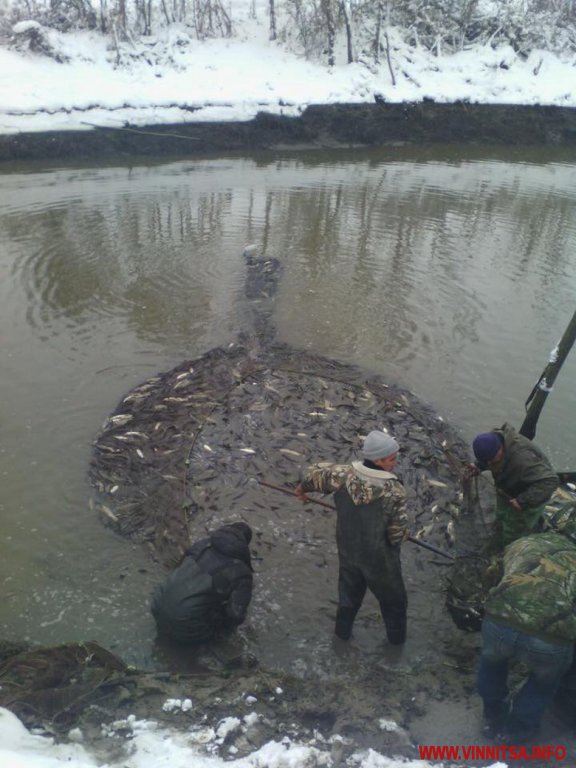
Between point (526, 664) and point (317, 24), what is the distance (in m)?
33.4

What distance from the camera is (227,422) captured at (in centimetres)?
795

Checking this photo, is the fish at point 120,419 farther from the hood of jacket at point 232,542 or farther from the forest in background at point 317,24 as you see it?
the forest in background at point 317,24

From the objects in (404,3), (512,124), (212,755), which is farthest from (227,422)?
(404,3)

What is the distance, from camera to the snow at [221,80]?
24328 millimetres

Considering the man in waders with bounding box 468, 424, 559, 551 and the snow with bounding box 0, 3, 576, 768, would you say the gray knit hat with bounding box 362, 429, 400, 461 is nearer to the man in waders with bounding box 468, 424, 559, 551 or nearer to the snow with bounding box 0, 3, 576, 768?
the man in waders with bounding box 468, 424, 559, 551

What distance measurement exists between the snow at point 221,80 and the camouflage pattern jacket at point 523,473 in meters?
23.2

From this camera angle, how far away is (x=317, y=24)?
30328 millimetres

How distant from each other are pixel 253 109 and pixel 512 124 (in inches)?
514

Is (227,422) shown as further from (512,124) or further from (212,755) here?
(512,124)

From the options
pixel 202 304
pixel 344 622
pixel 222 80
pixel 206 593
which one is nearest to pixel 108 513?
pixel 206 593

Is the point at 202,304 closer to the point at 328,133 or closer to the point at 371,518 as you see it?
the point at 371,518

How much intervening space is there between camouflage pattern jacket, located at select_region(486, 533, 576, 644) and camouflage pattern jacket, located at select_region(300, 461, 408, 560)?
34.1 inches

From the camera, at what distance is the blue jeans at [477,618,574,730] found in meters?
3.65

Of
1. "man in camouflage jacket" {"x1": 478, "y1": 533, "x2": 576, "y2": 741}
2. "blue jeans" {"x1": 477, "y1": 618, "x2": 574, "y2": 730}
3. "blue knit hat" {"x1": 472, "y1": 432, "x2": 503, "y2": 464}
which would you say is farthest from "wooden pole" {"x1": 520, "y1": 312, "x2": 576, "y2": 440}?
"blue jeans" {"x1": 477, "y1": 618, "x2": 574, "y2": 730}
